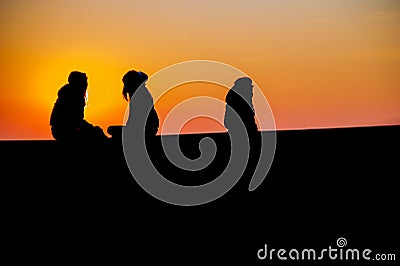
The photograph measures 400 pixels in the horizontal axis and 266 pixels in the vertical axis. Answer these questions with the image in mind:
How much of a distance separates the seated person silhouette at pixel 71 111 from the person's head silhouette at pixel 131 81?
46 centimetres

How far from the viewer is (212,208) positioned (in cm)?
466

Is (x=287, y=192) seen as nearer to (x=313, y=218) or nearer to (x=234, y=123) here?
(x=313, y=218)

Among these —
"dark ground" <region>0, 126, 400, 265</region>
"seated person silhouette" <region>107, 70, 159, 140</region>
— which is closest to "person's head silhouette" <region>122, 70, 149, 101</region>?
"seated person silhouette" <region>107, 70, 159, 140</region>

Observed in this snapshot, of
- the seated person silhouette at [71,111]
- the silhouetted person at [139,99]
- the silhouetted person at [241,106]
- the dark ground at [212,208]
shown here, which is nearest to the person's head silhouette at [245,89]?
the silhouetted person at [241,106]

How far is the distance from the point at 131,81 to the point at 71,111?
2.19 ft

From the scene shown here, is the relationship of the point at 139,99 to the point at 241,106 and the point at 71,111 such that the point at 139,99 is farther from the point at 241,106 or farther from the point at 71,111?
the point at 241,106

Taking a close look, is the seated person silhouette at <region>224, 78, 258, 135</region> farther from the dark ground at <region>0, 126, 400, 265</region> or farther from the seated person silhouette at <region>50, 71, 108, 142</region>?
the seated person silhouette at <region>50, 71, 108, 142</region>

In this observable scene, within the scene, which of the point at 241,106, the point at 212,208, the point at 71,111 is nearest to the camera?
the point at 212,208

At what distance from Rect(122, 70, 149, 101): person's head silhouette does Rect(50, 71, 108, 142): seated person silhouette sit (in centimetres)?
46

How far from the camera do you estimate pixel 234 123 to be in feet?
18.4

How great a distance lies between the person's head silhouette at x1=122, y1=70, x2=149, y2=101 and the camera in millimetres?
6258

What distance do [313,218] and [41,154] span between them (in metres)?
1.96

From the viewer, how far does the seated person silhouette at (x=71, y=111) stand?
21.0 feet

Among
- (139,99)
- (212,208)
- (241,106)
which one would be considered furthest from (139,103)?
(212,208)
